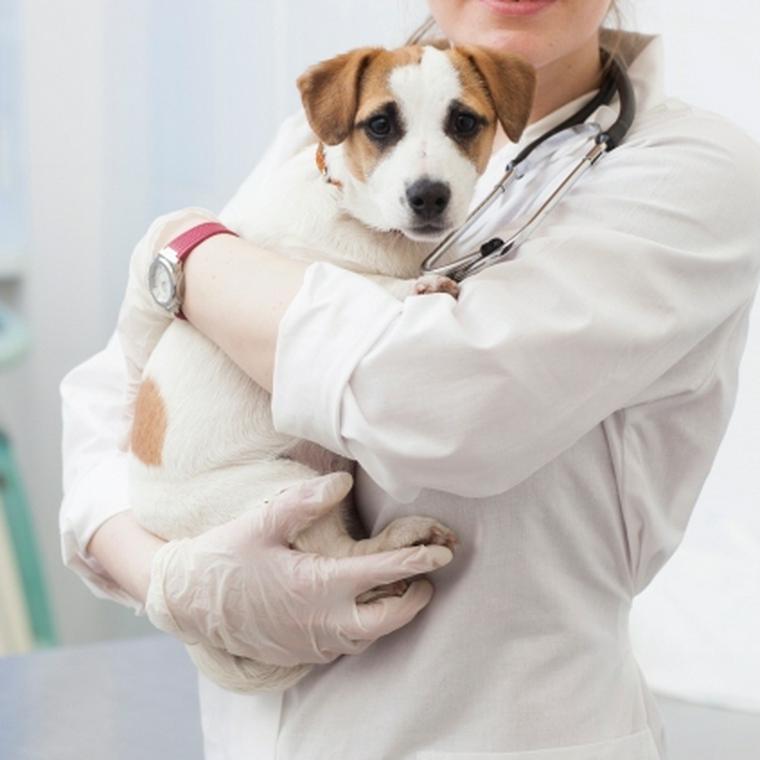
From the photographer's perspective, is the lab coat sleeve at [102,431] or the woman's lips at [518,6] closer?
the woman's lips at [518,6]

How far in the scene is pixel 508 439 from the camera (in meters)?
0.83

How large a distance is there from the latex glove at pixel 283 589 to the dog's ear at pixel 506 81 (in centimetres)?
32

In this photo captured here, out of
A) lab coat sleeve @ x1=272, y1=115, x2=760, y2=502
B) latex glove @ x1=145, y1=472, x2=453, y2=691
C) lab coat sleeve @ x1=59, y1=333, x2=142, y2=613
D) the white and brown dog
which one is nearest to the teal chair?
lab coat sleeve @ x1=59, y1=333, x2=142, y2=613

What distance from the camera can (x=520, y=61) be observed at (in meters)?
1.01

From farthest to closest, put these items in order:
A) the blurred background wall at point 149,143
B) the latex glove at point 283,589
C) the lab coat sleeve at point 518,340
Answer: the blurred background wall at point 149,143 < the latex glove at point 283,589 < the lab coat sleeve at point 518,340

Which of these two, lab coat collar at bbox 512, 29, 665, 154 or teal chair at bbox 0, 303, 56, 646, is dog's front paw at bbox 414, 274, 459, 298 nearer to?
lab coat collar at bbox 512, 29, 665, 154

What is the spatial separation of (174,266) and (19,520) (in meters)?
1.59

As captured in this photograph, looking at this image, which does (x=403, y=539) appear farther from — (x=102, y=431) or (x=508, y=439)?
(x=102, y=431)

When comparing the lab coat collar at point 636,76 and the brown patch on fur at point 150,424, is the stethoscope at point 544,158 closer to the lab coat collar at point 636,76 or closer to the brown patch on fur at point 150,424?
the lab coat collar at point 636,76

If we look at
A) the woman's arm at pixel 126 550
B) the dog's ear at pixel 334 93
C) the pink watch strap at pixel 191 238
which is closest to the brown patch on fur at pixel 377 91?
the dog's ear at pixel 334 93

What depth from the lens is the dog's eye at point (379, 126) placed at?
99 centimetres

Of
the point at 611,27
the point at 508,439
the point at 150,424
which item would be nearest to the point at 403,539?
the point at 508,439

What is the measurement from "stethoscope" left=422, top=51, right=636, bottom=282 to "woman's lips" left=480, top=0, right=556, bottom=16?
0.09m

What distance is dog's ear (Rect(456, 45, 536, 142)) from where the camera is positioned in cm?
100
